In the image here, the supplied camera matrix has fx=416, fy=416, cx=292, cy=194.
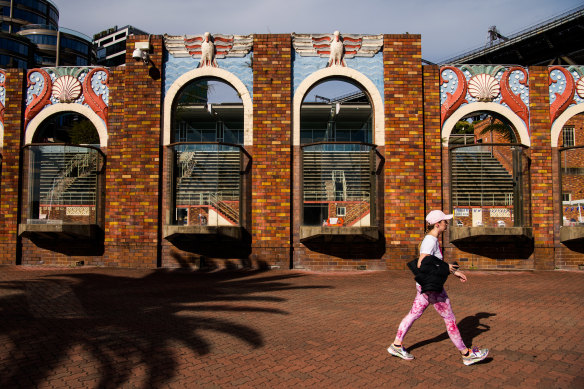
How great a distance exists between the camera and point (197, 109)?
26578 millimetres

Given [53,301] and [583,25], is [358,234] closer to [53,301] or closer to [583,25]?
[53,301]

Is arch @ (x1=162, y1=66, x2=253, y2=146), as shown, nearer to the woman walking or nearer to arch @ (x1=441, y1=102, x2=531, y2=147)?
arch @ (x1=441, y1=102, x2=531, y2=147)

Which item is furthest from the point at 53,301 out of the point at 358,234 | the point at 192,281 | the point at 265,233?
the point at 358,234

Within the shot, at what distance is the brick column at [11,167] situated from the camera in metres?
12.7

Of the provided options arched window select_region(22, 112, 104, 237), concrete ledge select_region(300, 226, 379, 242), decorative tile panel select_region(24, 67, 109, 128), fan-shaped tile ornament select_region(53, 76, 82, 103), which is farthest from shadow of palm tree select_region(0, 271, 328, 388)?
fan-shaped tile ornament select_region(53, 76, 82, 103)

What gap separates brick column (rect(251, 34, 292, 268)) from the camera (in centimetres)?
1191

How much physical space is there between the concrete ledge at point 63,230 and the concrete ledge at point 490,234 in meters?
10.5

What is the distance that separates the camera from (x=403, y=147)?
12.1 metres

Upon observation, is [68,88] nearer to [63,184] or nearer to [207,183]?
[63,184]

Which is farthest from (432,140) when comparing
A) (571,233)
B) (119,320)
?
(119,320)

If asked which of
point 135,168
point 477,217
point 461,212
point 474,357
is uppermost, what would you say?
point 135,168

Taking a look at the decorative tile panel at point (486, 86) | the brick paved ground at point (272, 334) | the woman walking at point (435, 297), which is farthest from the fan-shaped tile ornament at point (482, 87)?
the woman walking at point (435, 297)

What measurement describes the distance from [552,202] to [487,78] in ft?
13.7

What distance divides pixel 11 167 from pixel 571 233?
1686 centimetres
